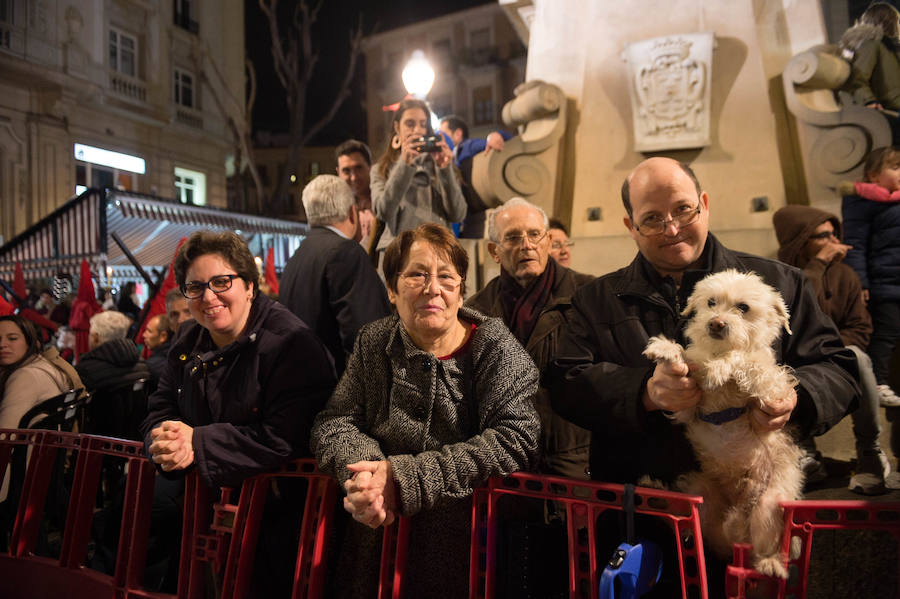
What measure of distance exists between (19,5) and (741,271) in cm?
1473

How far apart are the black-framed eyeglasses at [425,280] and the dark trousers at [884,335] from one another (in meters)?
3.54

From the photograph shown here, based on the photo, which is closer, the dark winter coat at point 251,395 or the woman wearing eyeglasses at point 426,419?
the woman wearing eyeglasses at point 426,419

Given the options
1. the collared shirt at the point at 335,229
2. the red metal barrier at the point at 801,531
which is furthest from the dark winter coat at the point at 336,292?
the red metal barrier at the point at 801,531

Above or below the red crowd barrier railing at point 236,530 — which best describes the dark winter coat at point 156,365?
above

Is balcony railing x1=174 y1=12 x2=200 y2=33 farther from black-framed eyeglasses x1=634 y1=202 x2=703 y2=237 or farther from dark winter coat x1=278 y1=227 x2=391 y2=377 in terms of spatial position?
black-framed eyeglasses x1=634 y1=202 x2=703 y2=237

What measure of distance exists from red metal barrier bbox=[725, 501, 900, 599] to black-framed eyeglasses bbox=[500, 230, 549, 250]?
168 cm

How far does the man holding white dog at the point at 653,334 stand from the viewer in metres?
1.90

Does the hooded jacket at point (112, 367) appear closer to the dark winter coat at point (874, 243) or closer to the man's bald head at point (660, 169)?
the man's bald head at point (660, 169)

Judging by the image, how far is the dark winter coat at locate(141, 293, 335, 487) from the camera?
93.7 inches

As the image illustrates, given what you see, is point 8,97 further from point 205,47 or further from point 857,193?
point 857,193

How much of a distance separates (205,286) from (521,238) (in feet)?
4.93

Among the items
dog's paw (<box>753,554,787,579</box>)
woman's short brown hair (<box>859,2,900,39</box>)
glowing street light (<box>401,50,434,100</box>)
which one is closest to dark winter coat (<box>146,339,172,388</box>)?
glowing street light (<box>401,50,434,100</box>)

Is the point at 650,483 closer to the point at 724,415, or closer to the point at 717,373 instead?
the point at 724,415

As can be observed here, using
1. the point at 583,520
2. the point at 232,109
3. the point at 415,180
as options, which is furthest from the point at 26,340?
the point at 232,109
